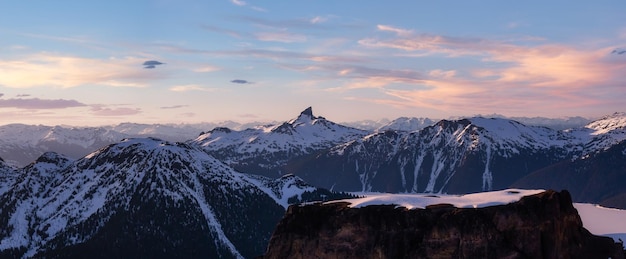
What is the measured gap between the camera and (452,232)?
411ft

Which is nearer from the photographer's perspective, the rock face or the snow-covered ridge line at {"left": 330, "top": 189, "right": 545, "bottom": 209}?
the rock face

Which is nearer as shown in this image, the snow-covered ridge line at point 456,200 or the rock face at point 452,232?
the rock face at point 452,232

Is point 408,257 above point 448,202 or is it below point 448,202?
below

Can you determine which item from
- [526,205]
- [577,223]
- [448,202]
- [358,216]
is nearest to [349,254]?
[358,216]

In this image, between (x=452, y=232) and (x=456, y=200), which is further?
(x=456, y=200)

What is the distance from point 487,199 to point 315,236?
108 feet

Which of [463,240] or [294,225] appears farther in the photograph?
[294,225]

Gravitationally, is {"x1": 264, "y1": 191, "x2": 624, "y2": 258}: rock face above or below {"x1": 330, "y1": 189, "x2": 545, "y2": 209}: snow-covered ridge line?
below

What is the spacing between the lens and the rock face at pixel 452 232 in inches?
4879

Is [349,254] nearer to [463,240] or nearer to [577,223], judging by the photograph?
[463,240]

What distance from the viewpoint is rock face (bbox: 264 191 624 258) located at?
12394 centimetres

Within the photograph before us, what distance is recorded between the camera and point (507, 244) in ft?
405

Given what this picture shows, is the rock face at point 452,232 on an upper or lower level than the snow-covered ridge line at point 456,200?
lower

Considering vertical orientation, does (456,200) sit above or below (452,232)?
above
